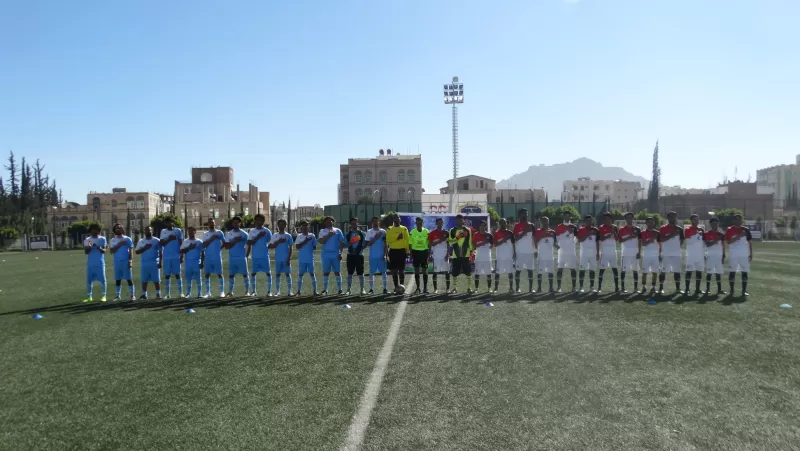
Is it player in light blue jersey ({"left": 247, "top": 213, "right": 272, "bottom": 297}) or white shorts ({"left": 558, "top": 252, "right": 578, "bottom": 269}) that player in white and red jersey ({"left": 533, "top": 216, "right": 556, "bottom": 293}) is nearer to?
white shorts ({"left": 558, "top": 252, "right": 578, "bottom": 269})

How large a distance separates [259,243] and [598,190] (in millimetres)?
122549

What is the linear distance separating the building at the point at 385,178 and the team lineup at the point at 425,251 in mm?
89473

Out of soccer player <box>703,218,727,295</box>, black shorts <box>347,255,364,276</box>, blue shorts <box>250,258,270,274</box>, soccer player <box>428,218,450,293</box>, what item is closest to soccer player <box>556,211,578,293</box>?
soccer player <box>428,218,450,293</box>

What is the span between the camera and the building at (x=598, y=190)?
121188 mm

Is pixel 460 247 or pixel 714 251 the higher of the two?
pixel 460 247

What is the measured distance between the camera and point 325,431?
4539mm

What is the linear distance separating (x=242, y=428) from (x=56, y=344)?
4.83 m

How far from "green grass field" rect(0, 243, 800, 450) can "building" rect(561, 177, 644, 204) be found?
11319cm

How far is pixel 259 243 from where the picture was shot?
12734mm

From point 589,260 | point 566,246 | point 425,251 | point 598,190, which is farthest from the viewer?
point 598,190

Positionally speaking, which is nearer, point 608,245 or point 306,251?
point 306,251

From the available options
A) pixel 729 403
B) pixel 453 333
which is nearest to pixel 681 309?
pixel 453 333

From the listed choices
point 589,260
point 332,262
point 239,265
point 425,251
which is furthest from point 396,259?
point 589,260

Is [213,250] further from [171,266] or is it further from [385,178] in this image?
[385,178]
